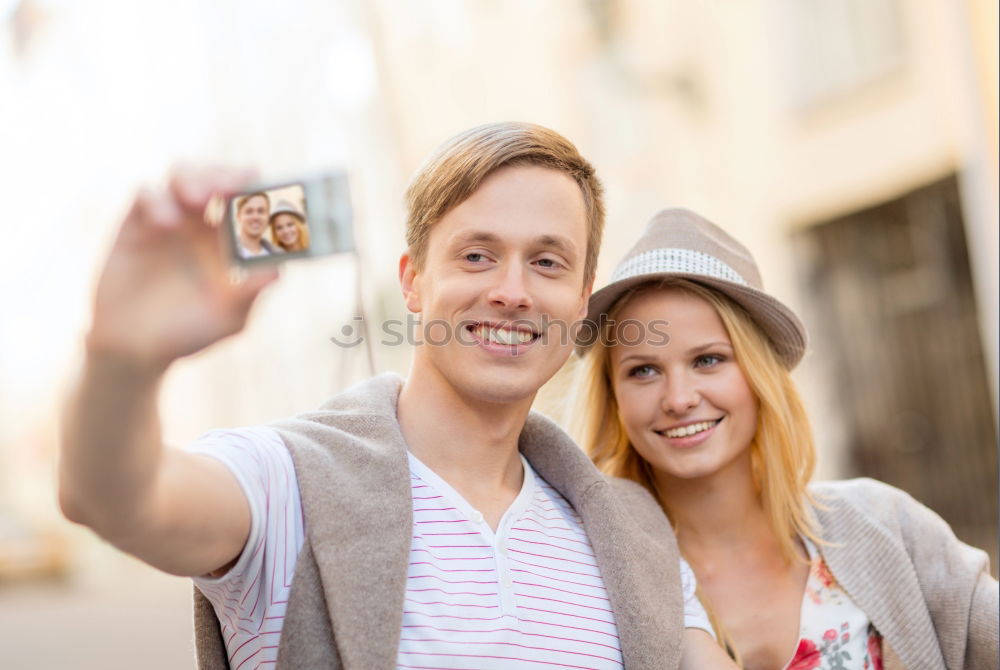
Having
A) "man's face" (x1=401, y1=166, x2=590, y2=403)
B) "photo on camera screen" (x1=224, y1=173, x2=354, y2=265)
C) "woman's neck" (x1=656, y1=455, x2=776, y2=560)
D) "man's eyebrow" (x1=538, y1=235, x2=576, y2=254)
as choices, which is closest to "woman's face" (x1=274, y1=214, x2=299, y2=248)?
"photo on camera screen" (x1=224, y1=173, x2=354, y2=265)

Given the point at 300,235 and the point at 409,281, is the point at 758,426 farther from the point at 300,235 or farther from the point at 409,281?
the point at 300,235

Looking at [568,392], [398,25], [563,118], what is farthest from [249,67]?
[568,392]

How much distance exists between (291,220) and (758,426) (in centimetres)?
151

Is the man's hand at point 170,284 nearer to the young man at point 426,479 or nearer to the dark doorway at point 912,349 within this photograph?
the young man at point 426,479

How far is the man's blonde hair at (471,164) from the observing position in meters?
2.09

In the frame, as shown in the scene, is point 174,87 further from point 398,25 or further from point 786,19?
point 786,19

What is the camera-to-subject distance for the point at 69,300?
2923 cm

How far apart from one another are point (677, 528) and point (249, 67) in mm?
14018

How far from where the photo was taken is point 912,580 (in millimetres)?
2428

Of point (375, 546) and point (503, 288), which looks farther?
point (503, 288)

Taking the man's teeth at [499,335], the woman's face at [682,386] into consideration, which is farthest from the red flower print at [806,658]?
the man's teeth at [499,335]

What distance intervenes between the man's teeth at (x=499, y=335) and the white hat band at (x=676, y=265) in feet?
1.67

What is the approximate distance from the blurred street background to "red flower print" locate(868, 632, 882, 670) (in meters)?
0.86

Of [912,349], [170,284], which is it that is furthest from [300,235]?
[912,349]
